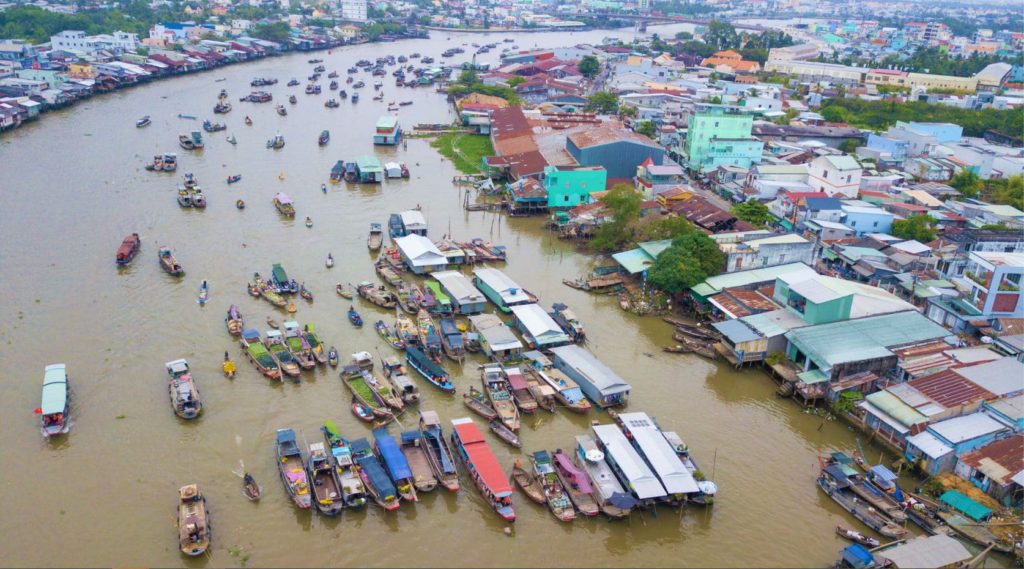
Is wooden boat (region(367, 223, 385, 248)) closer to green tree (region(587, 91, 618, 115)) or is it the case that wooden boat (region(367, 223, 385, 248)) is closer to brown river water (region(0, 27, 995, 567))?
brown river water (region(0, 27, 995, 567))

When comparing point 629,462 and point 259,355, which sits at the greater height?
point 629,462

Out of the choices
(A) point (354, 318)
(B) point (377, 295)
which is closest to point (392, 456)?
(A) point (354, 318)

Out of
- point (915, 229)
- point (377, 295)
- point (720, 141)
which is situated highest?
point (720, 141)

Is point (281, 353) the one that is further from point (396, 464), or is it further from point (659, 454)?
point (659, 454)

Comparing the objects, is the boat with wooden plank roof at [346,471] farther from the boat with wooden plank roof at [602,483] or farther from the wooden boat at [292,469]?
the boat with wooden plank roof at [602,483]

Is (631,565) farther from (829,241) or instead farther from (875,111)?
(875,111)

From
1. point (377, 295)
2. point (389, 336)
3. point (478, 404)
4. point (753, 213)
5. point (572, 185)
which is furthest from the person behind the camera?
point (572, 185)

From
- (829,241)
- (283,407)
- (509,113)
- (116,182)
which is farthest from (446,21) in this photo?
(283,407)

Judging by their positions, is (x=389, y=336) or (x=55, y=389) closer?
(x=55, y=389)
